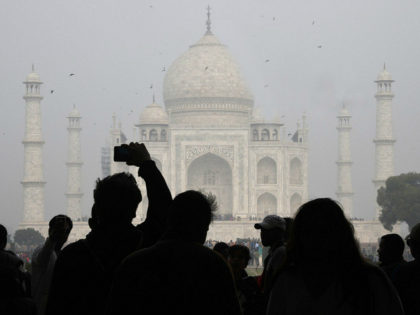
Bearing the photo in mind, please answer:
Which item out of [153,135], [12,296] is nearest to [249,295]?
[12,296]

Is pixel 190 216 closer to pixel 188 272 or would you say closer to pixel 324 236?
pixel 188 272

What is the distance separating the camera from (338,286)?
3141mm

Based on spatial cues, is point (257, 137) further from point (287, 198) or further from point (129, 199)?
point (129, 199)

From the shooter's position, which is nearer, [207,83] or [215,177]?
[215,177]

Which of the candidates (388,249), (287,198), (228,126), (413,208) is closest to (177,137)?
(228,126)

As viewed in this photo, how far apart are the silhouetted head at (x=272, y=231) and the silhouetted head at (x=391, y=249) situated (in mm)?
557

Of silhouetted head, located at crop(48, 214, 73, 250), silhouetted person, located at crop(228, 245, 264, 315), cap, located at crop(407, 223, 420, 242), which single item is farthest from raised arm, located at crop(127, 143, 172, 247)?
silhouetted head, located at crop(48, 214, 73, 250)

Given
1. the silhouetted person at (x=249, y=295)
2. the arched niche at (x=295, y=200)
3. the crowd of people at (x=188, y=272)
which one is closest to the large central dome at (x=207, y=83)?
the arched niche at (x=295, y=200)

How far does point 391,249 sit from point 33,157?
3980 cm

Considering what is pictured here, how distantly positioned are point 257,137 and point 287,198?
3283mm

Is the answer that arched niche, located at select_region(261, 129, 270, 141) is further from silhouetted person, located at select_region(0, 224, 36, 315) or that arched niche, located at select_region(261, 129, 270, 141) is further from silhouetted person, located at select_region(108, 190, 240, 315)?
silhouetted person, located at select_region(108, 190, 240, 315)

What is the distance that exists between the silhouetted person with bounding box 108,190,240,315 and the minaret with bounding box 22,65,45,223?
136 feet

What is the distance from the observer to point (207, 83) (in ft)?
155

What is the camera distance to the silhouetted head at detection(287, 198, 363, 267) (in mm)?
3160
